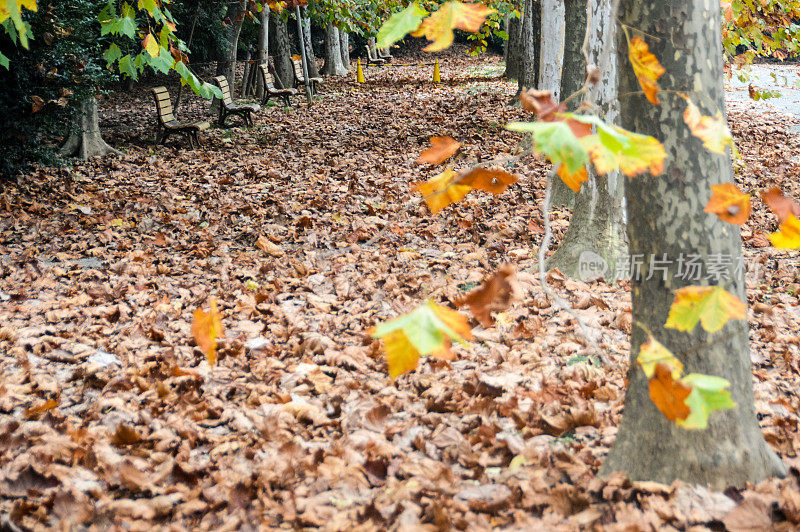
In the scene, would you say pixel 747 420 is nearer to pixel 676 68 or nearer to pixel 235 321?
pixel 676 68

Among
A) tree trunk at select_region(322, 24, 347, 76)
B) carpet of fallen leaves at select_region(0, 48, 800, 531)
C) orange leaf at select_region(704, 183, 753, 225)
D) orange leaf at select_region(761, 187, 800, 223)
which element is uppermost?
tree trunk at select_region(322, 24, 347, 76)

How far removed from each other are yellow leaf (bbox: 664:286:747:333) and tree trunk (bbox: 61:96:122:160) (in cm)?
806

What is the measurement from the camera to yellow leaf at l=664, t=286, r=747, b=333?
181 centimetres

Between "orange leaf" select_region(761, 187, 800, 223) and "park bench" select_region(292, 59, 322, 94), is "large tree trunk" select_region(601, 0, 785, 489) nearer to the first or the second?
"orange leaf" select_region(761, 187, 800, 223)

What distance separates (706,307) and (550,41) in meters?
7.17

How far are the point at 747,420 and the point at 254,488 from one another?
1779 mm

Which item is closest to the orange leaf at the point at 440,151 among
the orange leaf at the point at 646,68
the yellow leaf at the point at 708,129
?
the orange leaf at the point at 646,68

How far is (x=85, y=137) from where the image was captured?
26.6ft

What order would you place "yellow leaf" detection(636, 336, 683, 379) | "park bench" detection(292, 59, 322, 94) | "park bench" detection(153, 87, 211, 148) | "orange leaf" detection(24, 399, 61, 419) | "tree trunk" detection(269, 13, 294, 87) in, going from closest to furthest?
"yellow leaf" detection(636, 336, 683, 379) → "orange leaf" detection(24, 399, 61, 419) → "park bench" detection(153, 87, 211, 148) → "park bench" detection(292, 59, 322, 94) → "tree trunk" detection(269, 13, 294, 87)

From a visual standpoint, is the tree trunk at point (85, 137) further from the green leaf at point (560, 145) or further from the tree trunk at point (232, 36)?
the green leaf at point (560, 145)

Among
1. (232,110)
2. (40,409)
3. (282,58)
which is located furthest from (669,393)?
(282,58)

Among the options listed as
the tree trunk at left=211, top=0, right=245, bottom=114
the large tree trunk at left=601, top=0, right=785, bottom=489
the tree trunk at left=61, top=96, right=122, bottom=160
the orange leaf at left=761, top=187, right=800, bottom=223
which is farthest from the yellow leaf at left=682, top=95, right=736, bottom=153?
the tree trunk at left=211, top=0, right=245, bottom=114

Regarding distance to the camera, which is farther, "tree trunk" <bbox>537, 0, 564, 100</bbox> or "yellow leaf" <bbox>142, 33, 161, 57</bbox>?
"tree trunk" <bbox>537, 0, 564, 100</bbox>

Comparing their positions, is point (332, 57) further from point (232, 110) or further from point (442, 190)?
point (442, 190)
